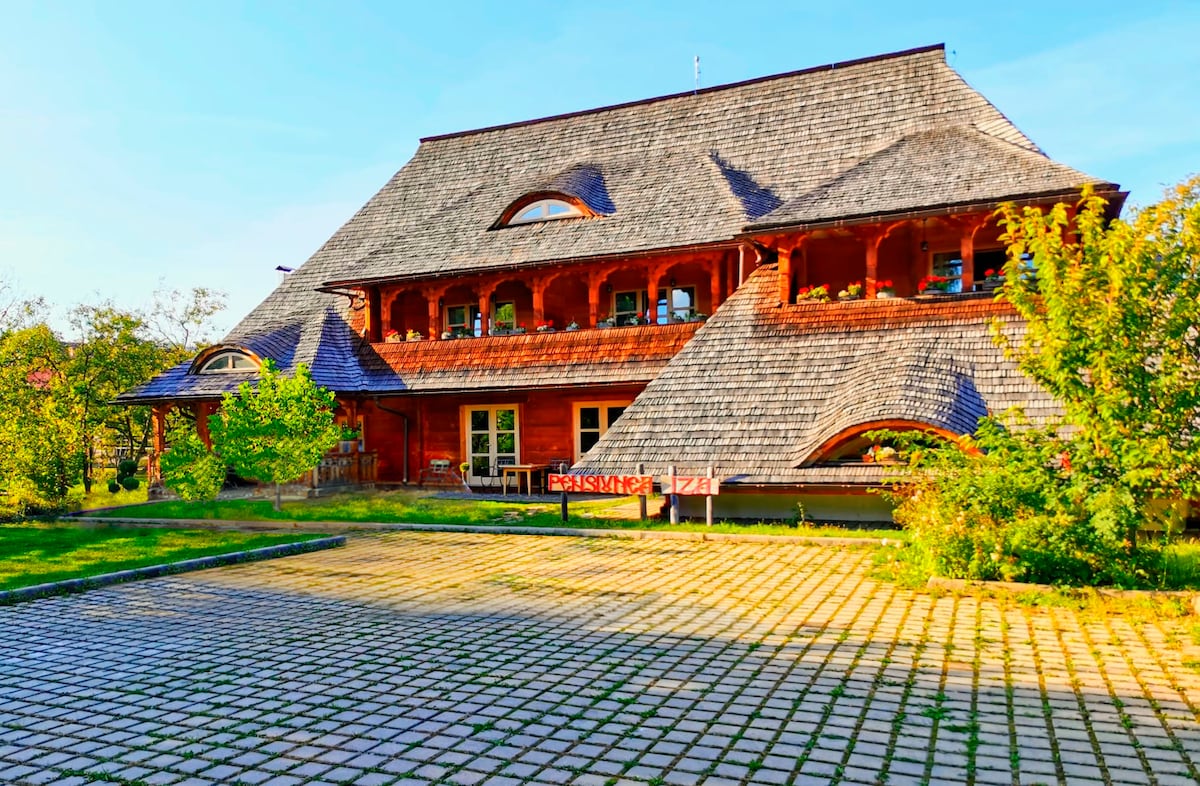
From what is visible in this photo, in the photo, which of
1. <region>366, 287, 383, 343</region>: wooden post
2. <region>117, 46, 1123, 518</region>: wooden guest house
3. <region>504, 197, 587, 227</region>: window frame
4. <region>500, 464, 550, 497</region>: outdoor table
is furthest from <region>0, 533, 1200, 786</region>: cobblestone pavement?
<region>366, 287, 383, 343</region>: wooden post

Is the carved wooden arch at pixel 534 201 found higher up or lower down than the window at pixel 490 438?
higher up

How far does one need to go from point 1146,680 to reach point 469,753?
196 inches

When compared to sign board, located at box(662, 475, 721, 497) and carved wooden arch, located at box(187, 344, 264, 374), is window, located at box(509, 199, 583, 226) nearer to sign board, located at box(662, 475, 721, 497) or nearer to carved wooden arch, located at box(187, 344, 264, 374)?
carved wooden arch, located at box(187, 344, 264, 374)

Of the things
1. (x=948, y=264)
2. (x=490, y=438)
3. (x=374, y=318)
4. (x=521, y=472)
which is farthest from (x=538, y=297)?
(x=948, y=264)

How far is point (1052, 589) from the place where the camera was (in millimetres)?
9250

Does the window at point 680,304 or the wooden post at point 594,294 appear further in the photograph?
the window at point 680,304

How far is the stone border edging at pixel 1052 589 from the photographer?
28.7 feet

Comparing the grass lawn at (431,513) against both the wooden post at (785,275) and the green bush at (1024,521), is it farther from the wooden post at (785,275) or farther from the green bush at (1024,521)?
the wooden post at (785,275)

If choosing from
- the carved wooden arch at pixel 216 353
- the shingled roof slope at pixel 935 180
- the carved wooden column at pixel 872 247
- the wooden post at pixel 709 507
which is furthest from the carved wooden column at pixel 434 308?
the carved wooden column at pixel 872 247

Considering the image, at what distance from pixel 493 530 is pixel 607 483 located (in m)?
2.28

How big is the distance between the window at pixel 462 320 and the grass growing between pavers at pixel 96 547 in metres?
9.82

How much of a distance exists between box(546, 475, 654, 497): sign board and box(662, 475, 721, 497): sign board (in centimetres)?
34

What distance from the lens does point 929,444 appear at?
13.7m

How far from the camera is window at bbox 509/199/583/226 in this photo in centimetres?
2347
